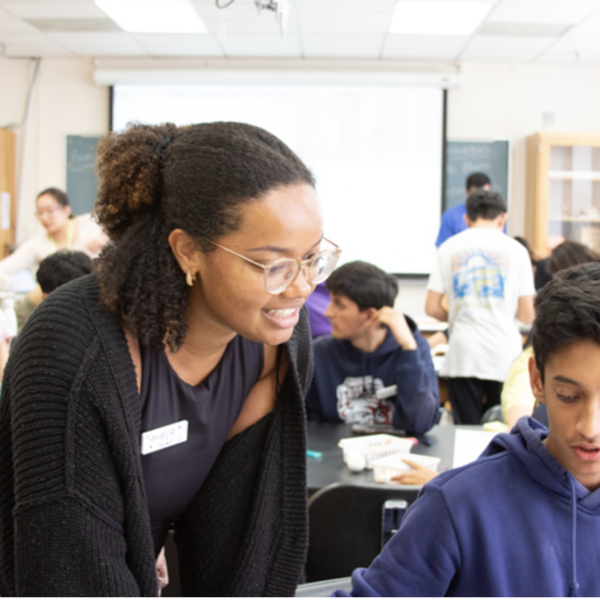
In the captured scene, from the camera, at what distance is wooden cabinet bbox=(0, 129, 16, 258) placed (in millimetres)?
6141

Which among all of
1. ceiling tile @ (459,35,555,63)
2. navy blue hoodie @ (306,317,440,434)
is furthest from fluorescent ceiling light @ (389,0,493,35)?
navy blue hoodie @ (306,317,440,434)

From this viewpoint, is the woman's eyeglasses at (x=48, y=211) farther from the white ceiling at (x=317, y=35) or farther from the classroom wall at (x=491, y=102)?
the classroom wall at (x=491, y=102)

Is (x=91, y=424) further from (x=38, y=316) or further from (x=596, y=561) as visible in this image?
(x=596, y=561)

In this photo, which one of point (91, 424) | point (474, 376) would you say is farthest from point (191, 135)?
point (474, 376)

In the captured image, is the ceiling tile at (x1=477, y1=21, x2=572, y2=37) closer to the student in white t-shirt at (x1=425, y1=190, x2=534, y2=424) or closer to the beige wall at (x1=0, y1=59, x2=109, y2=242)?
the student in white t-shirt at (x1=425, y1=190, x2=534, y2=424)

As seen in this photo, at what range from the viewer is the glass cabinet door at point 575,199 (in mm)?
5855

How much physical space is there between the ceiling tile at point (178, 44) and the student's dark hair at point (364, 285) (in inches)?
140

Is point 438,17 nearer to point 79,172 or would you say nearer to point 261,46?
point 261,46

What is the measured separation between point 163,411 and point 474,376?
2.64 m

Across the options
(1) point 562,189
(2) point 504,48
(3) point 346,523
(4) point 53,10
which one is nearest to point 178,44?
(4) point 53,10

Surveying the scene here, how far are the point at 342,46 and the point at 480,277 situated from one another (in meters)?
3.11

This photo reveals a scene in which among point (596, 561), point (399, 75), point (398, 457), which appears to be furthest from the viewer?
point (399, 75)

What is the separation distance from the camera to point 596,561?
0.88 metres

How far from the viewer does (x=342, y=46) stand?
561 cm
